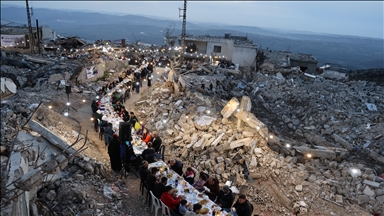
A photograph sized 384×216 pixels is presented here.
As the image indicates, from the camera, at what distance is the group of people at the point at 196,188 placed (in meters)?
6.79

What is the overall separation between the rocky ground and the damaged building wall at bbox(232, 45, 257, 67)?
1549 cm

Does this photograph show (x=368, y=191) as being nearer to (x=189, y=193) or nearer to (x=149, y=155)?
(x=189, y=193)

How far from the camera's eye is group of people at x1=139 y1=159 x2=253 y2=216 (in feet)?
22.3

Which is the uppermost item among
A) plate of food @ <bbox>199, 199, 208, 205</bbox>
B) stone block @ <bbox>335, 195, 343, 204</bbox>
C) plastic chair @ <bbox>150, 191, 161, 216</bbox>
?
plate of food @ <bbox>199, 199, 208, 205</bbox>

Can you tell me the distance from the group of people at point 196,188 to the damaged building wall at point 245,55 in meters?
28.8

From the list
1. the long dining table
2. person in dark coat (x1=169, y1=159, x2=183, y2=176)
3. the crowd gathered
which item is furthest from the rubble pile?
the long dining table

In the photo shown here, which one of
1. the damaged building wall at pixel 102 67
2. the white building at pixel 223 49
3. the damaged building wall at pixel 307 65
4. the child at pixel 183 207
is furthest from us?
the damaged building wall at pixel 307 65

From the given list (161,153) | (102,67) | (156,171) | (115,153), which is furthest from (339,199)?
(102,67)

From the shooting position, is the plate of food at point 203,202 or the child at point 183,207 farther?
the plate of food at point 203,202

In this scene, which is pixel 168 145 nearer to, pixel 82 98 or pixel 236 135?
pixel 236 135

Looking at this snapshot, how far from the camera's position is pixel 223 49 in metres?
37.4

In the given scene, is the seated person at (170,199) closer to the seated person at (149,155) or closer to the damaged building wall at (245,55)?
the seated person at (149,155)

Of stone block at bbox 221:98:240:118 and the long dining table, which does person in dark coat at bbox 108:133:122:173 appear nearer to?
the long dining table

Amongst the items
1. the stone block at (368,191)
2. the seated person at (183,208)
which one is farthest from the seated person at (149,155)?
the stone block at (368,191)
